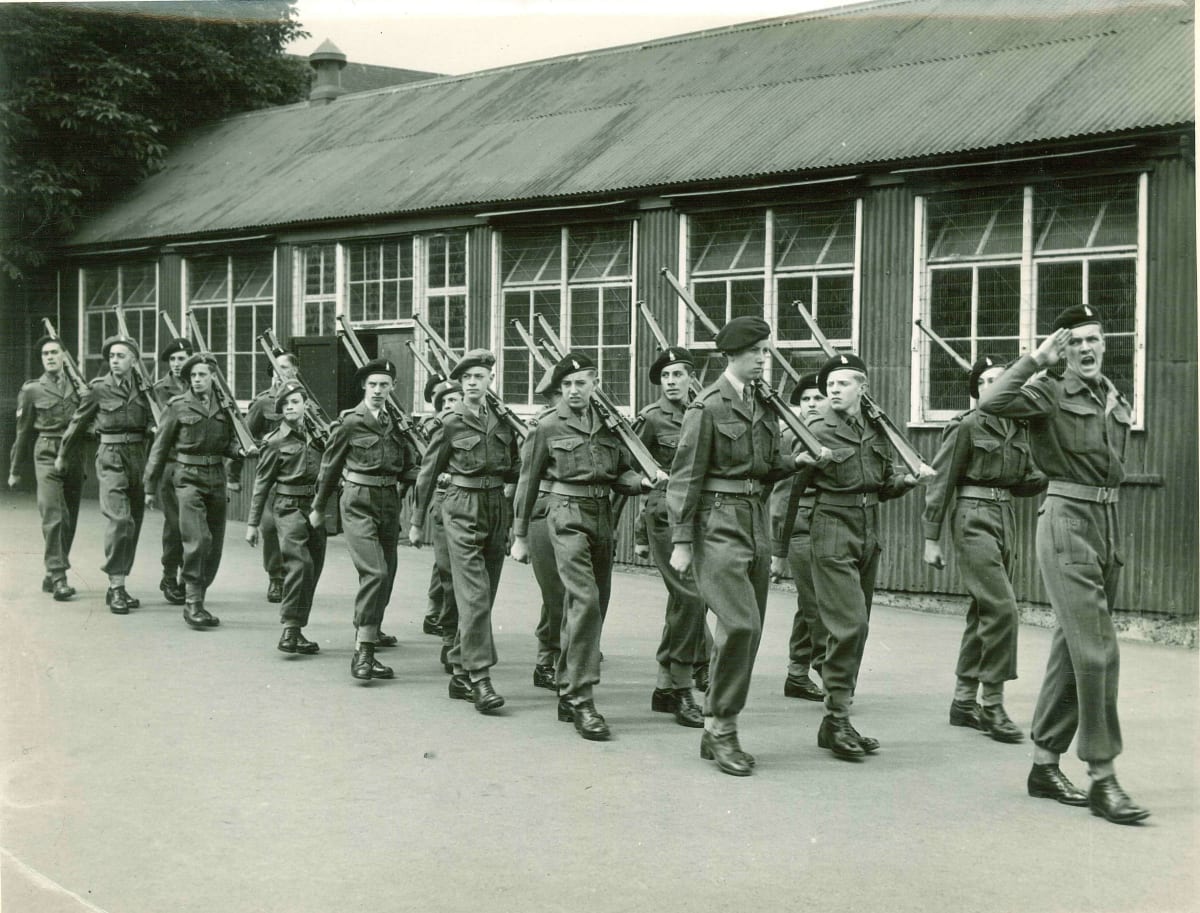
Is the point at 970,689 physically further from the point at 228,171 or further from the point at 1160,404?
the point at 228,171

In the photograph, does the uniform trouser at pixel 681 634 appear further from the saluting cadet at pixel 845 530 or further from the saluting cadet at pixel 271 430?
the saluting cadet at pixel 271 430

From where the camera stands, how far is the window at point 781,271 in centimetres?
1281

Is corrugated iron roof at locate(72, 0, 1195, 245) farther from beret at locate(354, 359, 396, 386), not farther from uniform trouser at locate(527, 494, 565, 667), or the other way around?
A: uniform trouser at locate(527, 494, 565, 667)

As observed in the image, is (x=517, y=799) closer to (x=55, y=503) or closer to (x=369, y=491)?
(x=369, y=491)

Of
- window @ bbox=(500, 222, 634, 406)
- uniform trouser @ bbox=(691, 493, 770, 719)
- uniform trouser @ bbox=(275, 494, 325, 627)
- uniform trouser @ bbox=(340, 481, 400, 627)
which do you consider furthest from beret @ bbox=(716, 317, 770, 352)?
window @ bbox=(500, 222, 634, 406)

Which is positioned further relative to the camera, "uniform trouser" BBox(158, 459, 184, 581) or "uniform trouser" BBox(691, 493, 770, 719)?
"uniform trouser" BBox(158, 459, 184, 581)

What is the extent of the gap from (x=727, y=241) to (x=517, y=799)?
29.3 ft

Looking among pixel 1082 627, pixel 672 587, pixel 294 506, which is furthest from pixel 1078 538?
pixel 294 506

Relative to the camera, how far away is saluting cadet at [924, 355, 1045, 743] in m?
7.29

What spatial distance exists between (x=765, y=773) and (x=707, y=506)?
4.44 ft

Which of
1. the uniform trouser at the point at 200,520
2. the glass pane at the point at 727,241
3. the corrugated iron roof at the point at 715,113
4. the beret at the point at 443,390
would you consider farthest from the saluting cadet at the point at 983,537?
the glass pane at the point at 727,241

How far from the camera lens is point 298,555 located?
948 centimetres

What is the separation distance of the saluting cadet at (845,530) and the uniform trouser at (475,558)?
2.08 metres

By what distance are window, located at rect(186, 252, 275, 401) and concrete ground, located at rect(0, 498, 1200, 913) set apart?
425 inches
